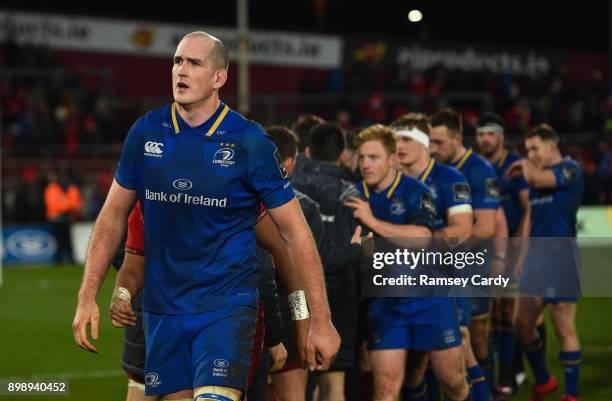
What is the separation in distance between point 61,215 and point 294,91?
12241 millimetres

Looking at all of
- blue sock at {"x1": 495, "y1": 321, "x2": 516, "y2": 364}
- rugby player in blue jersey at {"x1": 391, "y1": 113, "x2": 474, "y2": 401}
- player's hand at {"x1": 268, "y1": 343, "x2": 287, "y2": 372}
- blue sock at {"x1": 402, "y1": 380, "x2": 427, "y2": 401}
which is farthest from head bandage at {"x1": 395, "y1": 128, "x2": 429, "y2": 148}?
blue sock at {"x1": 495, "y1": 321, "x2": 516, "y2": 364}

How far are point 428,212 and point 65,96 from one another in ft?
76.7

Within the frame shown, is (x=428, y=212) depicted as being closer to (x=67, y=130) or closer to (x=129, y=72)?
(x=67, y=130)

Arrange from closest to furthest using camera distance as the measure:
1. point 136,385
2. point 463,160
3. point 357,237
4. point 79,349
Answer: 1. point 136,385
2. point 357,237
3. point 463,160
4. point 79,349

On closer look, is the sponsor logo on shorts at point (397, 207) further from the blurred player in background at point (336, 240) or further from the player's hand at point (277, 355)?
the player's hand at point (277, 355)

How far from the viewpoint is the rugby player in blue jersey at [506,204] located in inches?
392

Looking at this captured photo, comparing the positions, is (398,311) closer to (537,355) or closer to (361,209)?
(361,209)

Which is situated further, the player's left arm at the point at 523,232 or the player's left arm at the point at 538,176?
the player's left arm at the point at 523,232

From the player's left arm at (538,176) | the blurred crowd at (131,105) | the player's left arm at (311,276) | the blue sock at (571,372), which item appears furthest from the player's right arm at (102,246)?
the blurred crowd at (131,105)

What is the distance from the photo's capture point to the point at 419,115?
27.1 ft

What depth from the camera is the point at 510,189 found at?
10250 mm

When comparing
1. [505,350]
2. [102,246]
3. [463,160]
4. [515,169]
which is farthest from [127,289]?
[505,350]

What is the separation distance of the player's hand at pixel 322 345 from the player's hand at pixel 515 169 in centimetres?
515

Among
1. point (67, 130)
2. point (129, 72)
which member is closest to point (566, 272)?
point (67, 130)
